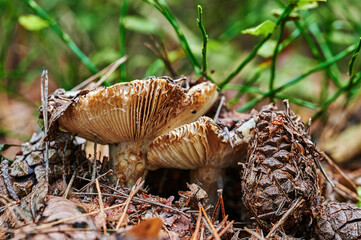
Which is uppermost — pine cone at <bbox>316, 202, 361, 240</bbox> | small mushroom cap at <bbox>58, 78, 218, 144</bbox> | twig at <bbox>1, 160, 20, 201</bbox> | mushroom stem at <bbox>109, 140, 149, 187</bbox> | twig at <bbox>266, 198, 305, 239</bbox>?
small mushroom cap at <bbox>58, 78, 218, 144</bbox>

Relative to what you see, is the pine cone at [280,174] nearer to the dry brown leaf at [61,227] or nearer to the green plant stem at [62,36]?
the dry brown leaf at [61,227]

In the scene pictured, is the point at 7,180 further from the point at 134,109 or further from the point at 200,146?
the point at 200,146

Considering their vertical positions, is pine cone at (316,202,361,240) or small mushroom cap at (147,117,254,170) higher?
small mushroom cap at (147,117,254,170)

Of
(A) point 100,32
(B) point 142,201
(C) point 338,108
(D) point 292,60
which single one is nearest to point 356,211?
(B) point 142,201

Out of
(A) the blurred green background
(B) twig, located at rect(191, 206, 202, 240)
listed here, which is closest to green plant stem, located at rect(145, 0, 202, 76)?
(A) the blurred green background

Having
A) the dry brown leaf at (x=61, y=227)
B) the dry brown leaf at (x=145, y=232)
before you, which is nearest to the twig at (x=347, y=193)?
the dry brown leaf at (x=145, y=232)

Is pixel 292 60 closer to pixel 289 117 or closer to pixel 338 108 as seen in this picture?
pixel 338 108

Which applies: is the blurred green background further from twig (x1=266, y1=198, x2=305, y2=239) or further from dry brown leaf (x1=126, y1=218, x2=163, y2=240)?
dry brown leaf (x1=126, y1=218, x2=163, y2=240)
